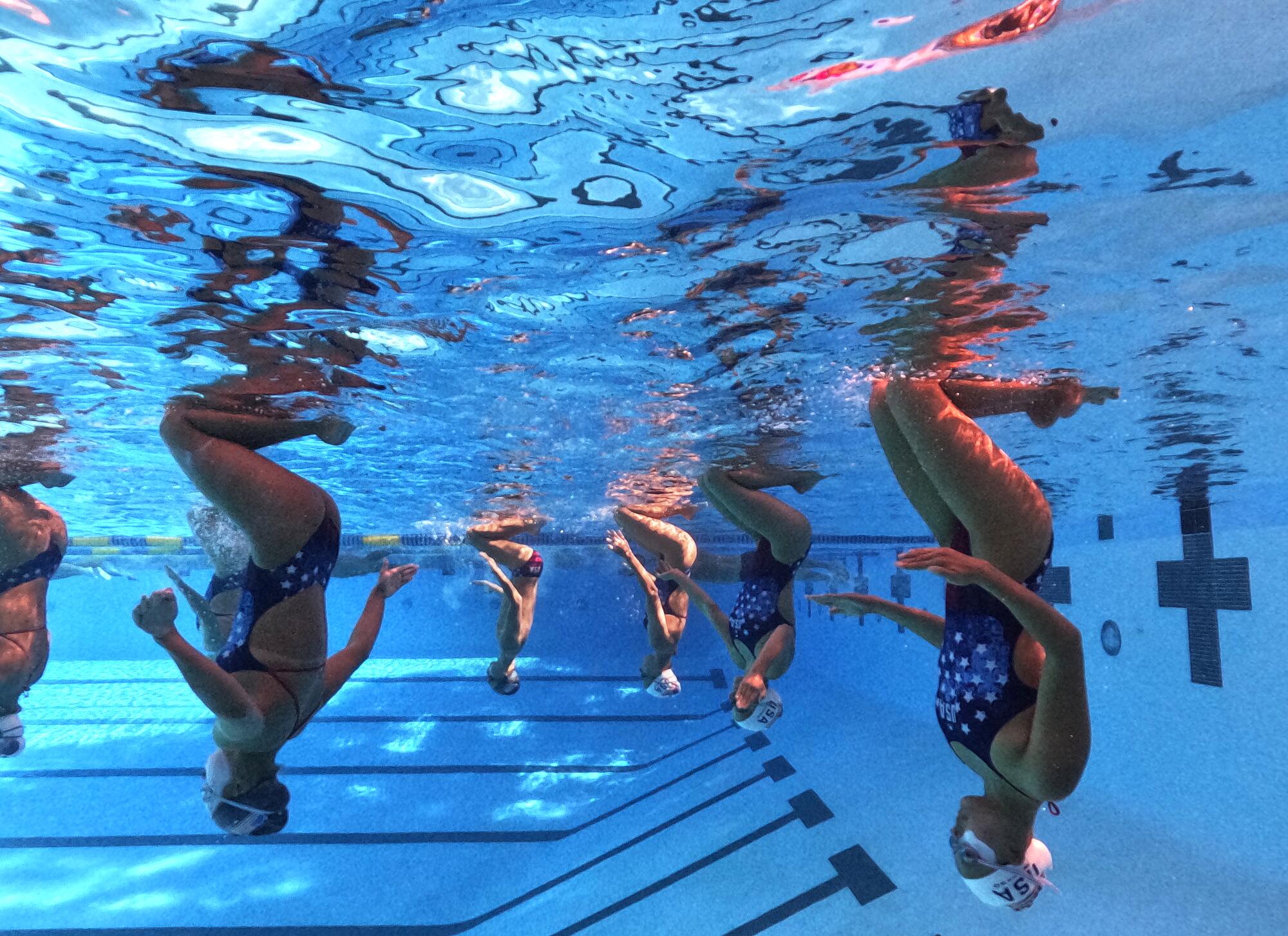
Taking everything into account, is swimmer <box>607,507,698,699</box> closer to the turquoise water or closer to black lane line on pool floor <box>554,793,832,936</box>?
the turquoise water

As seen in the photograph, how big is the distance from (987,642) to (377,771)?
14792 mm

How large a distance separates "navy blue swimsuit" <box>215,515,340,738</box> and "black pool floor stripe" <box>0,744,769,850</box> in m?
8.50

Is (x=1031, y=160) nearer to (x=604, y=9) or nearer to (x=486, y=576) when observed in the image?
(x=604, y=9)

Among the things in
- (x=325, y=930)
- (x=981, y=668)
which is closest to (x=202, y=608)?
(x=325, y=930)

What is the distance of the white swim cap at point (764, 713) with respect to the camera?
23.7 ft

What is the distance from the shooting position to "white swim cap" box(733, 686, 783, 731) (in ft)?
23.7

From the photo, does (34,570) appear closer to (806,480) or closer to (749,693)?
(749,693)

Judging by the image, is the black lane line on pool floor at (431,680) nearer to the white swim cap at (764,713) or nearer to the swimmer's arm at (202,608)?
the swimmer's arm at (202,608)

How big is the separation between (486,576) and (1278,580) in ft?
87.5

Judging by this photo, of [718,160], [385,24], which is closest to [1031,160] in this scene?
[718,160]

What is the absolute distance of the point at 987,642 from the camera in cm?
464

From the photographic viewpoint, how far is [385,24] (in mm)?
3031

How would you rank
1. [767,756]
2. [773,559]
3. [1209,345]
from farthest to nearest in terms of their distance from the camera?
[767,756] → [773,559] → [1209,345]

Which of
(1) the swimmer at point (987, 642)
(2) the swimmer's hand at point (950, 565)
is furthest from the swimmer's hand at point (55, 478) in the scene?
(2) the swimmer's hand at point (950, 565)
